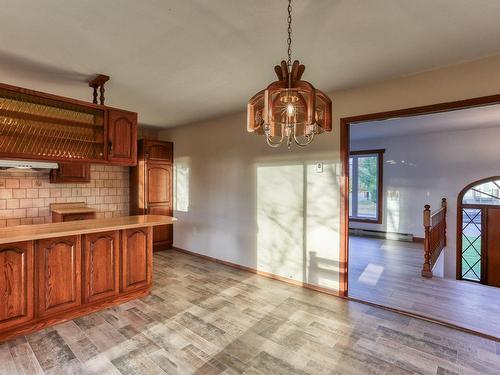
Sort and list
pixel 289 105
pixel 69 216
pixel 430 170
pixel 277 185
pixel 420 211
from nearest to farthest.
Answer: pixel 289 105 → pixel 277 185 → pixel 69 216 → pixel 430 170 → pixel 420 211

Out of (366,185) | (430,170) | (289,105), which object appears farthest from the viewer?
(366,185)

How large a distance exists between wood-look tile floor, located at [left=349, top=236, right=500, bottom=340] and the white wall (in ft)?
5.09

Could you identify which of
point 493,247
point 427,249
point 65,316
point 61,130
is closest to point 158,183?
point 61,130

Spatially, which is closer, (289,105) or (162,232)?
(289,105)

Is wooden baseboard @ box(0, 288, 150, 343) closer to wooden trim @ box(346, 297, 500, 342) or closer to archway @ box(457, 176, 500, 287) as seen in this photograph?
wooden trim @ box(346, 297, 500, 342)

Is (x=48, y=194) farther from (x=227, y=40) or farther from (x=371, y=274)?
(x=371, y=274)

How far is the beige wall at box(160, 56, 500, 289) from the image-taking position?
2703 mm

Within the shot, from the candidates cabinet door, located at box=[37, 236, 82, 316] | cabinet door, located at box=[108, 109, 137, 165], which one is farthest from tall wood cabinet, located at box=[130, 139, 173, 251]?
cabinet door, located at box=[37, 236, 82, 316]

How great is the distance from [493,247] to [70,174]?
25.8 ft

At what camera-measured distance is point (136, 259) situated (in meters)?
3.14

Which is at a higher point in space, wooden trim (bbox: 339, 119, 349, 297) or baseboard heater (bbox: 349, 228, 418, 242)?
wooden trim (bbox: 339, 119, 349, 297)

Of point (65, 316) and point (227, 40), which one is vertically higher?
point (227, 40)

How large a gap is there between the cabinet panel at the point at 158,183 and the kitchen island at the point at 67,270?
205cm

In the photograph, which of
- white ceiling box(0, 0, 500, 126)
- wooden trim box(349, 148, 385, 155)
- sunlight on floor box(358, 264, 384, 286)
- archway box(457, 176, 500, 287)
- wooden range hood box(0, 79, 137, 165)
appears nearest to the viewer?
white ceiling box(0, 0, 500, 126)
